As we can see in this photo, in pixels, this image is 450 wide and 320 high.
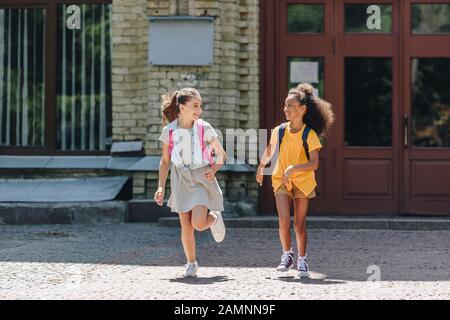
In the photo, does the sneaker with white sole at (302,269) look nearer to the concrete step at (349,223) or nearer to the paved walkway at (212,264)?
the paved walkway at (212,264)

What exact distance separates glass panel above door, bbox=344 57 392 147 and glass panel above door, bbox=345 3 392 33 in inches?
16.1

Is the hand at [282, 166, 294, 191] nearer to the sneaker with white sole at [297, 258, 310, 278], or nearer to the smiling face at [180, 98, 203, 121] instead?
the sneaker with white sole at [297, 258, 310, 278]

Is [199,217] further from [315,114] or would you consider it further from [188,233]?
[315,114]

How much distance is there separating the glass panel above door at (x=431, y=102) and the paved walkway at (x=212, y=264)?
77.2 inches

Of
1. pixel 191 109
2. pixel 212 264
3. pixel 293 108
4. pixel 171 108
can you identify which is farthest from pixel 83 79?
pixel 293 108

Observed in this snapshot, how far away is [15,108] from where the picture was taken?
47.4 ft

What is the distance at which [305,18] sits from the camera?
45.1 feet

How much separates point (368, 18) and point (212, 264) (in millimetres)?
5648

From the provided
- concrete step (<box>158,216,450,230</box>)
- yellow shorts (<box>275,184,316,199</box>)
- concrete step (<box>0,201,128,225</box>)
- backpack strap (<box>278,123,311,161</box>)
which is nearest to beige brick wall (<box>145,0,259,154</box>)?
concrete step (<box>0,201,128,225</box>)

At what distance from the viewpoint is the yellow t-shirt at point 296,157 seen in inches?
336

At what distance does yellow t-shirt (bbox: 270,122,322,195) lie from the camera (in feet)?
28.0

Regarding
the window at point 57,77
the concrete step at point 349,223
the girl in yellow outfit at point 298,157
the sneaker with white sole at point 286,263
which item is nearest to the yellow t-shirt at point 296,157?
the girl in yellow outfit at point 298,157
